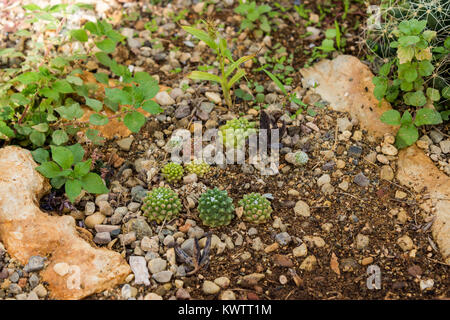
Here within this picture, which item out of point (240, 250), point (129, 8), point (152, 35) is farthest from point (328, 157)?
point (129, 8)

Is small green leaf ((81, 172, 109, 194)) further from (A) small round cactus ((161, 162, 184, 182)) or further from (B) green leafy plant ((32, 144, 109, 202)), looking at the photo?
(A) small round cactus ((161, 162, 184, 182))

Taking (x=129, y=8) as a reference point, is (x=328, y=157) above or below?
below

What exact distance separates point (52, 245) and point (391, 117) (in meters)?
2.48

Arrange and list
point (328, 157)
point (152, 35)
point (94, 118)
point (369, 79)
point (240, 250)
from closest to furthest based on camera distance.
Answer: point (240, 250) → point (94, 118) → point (328, 157) → point (369, 79) → point (152, 35)

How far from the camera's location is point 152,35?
412cm

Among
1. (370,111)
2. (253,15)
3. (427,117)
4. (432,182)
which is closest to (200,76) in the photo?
(253,15)

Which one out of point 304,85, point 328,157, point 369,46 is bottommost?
point 328,157

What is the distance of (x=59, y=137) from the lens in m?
3.05

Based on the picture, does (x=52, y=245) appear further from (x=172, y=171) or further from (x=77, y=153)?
(x=172, y=171)

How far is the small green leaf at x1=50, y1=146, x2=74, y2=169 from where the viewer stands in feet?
9.19

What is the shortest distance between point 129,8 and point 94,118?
70.3 inches
